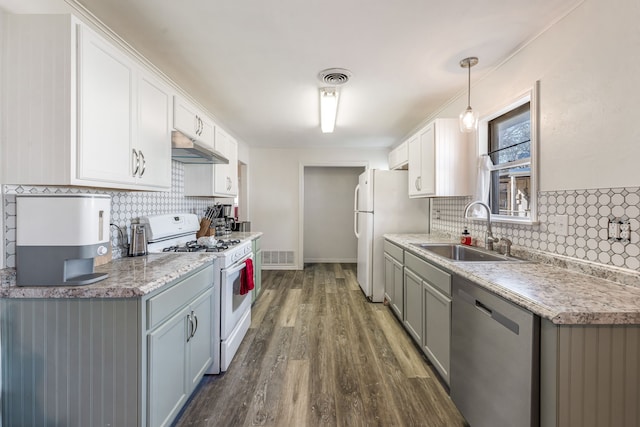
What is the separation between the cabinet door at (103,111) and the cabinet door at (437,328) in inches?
83.3

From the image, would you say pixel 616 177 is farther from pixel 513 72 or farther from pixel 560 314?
pixel 513 72

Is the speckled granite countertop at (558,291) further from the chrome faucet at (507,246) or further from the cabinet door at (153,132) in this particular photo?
the cabinet door at (153,132)

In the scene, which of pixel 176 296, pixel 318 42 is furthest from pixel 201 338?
pixel 318 42

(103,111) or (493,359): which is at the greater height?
(103,111)

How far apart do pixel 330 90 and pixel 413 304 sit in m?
2.15

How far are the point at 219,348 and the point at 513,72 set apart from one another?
9.92 feet

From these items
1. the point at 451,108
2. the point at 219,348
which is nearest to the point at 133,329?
the point at 219,348

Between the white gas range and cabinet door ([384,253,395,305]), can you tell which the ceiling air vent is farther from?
cabinet door ([384,253,395,305])

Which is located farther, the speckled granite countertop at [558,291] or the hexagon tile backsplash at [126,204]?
the hexagon tile backsplash at [126,204]

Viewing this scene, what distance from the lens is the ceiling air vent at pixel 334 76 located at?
2406 mm

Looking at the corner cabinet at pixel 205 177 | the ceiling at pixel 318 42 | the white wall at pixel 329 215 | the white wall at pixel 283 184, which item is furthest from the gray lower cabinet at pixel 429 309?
the white wall at pixel 329 215

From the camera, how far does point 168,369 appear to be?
1478mm

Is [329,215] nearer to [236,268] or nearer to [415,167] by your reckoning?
[415,167]

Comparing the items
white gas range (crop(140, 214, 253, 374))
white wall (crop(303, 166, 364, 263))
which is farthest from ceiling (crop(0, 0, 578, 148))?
white wall (crop(303, 166, 364, 263))
